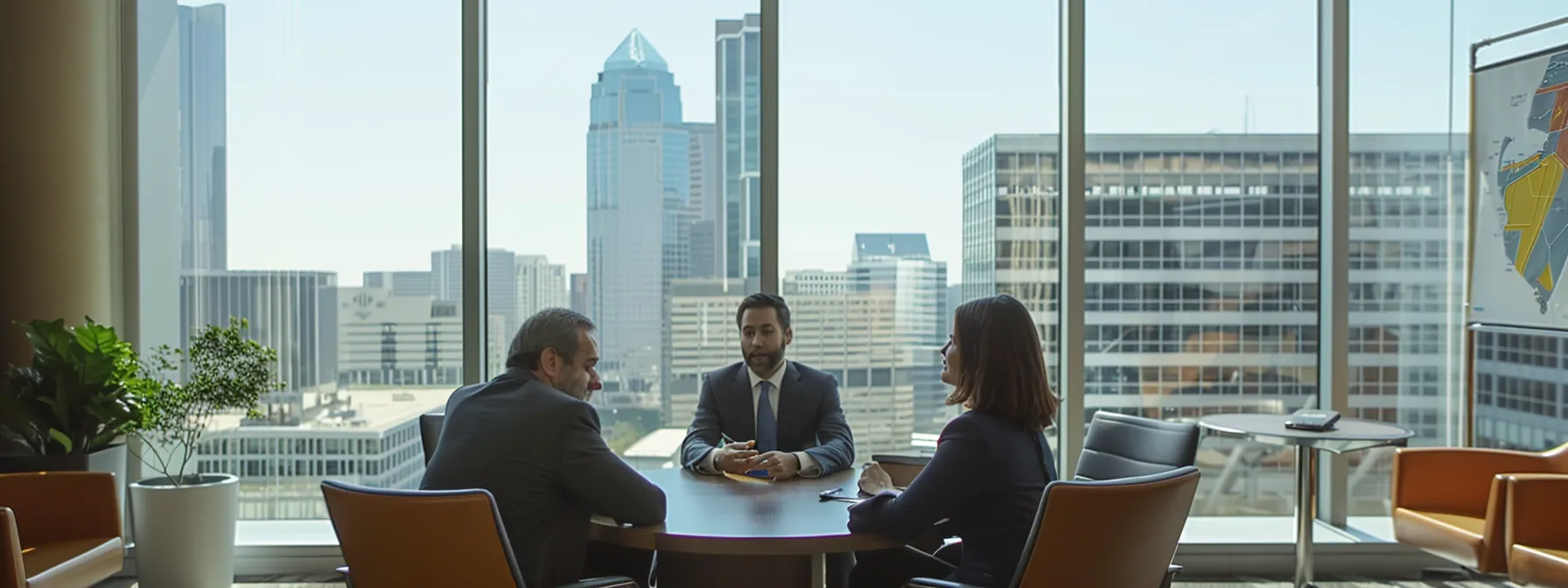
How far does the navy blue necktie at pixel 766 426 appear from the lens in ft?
13.4

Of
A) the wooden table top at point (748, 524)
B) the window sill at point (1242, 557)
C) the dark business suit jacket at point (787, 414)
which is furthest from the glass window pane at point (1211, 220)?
the wooden table top at point (748, 524)

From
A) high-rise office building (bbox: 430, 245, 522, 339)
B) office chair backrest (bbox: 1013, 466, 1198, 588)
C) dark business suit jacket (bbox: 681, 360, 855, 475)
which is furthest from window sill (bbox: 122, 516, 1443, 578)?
office chair backrest (bbox: 1013, 466, 1198, 588)

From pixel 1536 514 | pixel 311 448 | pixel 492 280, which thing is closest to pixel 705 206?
pixel 492 280

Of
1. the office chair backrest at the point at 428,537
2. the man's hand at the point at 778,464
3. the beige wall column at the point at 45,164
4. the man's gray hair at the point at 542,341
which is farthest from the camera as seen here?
the beige wall column at the point at 45,164

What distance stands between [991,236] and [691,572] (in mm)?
2630

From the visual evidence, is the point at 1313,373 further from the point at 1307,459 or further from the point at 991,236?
the point at 991,236

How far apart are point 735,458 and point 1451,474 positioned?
9.75 ft

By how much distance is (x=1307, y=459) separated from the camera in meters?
4.32

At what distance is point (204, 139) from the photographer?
204 inches

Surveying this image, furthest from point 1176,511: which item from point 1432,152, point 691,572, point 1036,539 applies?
point 1432,152

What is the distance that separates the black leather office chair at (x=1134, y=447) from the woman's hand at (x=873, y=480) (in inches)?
27.0

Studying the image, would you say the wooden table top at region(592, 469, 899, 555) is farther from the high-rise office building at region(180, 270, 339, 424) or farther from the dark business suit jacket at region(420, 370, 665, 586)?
the high-rise office building at region(180, 270, 339, 424)

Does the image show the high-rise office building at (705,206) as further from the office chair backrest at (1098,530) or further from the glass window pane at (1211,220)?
the office chair backrest at (1098,530)

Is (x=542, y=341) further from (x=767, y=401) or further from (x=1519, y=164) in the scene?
(x=1519, y=164)
